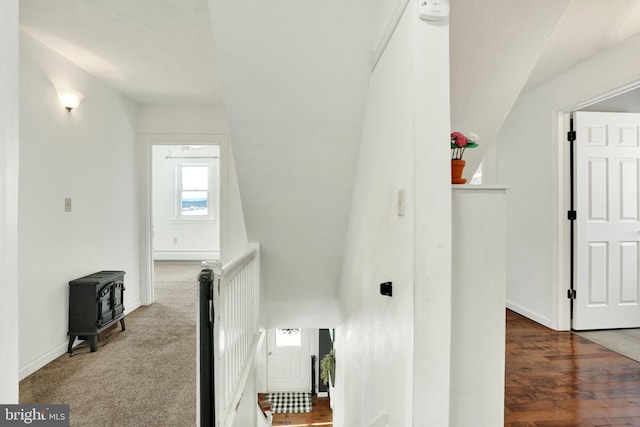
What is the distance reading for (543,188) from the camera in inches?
134

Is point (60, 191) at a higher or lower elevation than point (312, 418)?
higher

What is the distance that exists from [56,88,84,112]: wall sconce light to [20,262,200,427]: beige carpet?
7.18 ft

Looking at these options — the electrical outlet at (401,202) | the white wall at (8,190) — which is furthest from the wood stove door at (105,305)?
the electrical outlet at (401,202)

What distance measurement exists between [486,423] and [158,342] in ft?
9.36

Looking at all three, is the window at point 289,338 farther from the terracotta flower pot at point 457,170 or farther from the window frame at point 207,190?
the terracotta flower pot at point 457,170

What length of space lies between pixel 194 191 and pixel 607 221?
7385 millimetres

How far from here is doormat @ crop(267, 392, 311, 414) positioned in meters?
5.61

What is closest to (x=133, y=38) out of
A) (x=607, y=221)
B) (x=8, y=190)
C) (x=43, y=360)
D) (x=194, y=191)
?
(x=8, y=190)

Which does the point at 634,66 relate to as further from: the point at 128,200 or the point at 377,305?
the point at 128,200

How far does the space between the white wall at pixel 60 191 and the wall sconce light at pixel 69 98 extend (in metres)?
0.05

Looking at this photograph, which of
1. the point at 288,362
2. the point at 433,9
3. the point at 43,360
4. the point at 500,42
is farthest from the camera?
the point at 288,362

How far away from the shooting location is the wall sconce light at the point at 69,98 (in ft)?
9.34

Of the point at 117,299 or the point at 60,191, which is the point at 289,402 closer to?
the point at 117,299

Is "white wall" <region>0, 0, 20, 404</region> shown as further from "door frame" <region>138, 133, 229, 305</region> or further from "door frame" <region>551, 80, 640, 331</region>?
"door frame" <region>551, 80, 640, 331</region>
